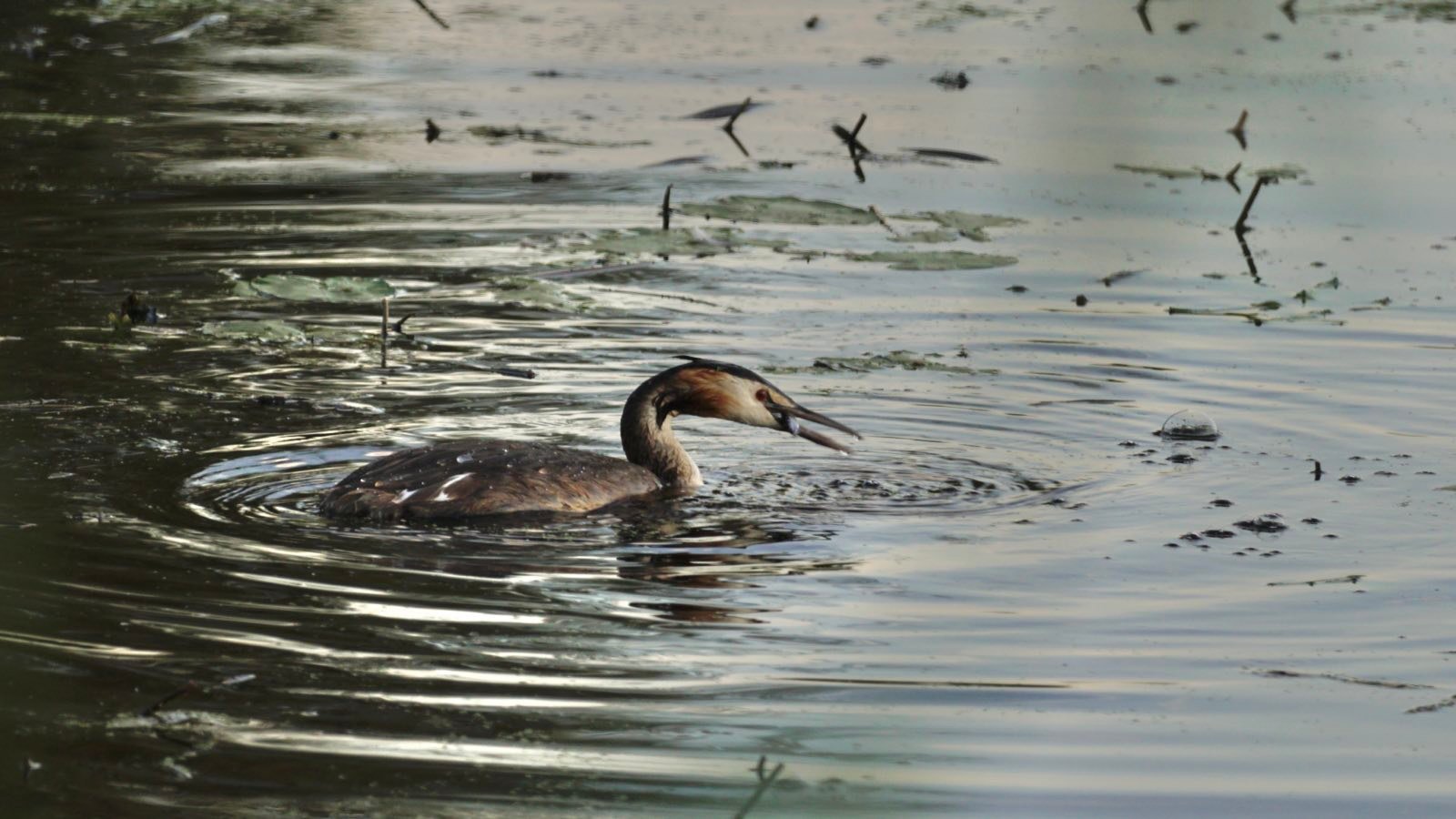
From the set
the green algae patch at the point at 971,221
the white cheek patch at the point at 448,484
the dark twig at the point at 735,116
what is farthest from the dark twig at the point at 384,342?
the dark twig at the point at 735,116

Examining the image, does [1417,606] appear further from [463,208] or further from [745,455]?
[463,208]

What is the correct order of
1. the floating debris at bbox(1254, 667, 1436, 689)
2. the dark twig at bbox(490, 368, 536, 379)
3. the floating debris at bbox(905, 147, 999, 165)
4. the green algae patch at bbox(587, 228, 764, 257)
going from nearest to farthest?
the floating debris at bbox(1254, 667, 1436, 689)
the dark twig at bbox(490, 368, 536, 379)
the floating debris at bbox(905, 147, 999, 165)
the green algae patch at bbox(587, 228, 764, 257)

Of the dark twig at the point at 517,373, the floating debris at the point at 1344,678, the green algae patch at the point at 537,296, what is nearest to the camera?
the floating debris at the point at 1344,678

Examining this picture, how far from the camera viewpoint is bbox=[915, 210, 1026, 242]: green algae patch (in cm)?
1209

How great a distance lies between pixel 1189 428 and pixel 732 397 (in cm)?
202

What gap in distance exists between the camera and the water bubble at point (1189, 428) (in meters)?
8.57

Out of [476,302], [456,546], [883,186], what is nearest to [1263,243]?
[883,186]

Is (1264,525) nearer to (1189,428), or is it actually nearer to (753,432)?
(1189,428)

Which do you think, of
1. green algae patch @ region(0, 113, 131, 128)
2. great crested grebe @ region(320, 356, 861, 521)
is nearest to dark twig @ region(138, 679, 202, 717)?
great crested grebe @ region(320, 356, 861, 521)

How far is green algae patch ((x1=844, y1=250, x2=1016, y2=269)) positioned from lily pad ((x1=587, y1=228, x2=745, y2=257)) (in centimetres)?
83

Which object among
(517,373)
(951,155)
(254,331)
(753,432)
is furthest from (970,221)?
(254,331)

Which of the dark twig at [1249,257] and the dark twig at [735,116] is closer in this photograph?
the dark twig at [1249,257]

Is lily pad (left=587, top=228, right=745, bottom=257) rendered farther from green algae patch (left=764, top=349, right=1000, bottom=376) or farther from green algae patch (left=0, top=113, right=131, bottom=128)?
green algae patch (left=0, top=113, right=131, bottom=128)

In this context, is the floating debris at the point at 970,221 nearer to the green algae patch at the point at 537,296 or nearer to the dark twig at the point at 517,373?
the green algae patch at the point at 537,296
